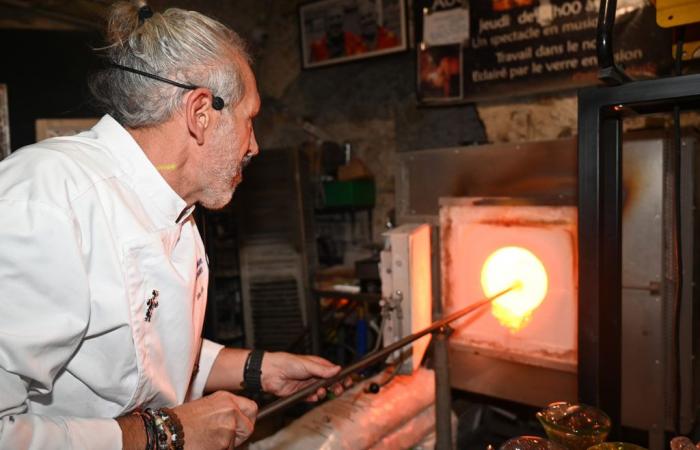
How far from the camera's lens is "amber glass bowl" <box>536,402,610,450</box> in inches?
37.4

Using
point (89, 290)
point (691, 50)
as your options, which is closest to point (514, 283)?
point (691, 50)

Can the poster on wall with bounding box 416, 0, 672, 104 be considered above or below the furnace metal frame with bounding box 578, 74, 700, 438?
above

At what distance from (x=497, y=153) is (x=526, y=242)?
0.56 meters

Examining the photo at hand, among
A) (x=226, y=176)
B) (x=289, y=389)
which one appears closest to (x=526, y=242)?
(x=289, y=389)

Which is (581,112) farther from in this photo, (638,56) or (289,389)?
(638,56)

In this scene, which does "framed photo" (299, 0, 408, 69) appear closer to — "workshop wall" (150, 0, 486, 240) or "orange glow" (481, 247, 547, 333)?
"workshop wall" (150, 0, 486, 240)

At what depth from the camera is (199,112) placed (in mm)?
1191

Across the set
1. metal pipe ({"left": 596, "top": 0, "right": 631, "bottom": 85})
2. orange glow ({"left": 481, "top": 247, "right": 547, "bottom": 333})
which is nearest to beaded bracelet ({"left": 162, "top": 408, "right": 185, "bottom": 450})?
metal pipe ({"left": 596, "top": 0, "right": 631, "bottom": 85})

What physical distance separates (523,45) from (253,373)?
255 cm

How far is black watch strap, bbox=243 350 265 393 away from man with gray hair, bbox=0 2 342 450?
0.27 m

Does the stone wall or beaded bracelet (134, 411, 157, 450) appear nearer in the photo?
beaded bracelet (134, 411, 157, 450)

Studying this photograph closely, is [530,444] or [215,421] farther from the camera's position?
[215,421]

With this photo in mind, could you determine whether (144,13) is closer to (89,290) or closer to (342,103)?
(89,290)

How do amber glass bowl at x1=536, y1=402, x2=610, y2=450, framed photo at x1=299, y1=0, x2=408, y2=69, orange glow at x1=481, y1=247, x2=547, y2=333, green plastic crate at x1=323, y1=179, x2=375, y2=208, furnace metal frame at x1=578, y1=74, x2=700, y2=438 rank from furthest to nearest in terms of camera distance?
1. green plastic crate at x1=323, y1=179, x2=375, y2=208
2. framed photo at x1=299, y1=0, x2=408, y2=69
3. orange glow at x1=481, y1=247, x2=547, y2=333
4. furnace metal frame at x1=578, y1=74, x2=700, y2=438
5. amber glass bowl at x1=536, y1=402, x2=610, y2=450
